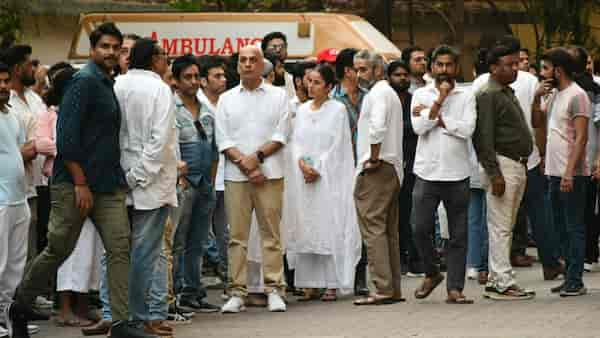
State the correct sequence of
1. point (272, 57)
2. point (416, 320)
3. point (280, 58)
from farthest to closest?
point (280, 58) < point (272, 57) < point (416, 320)

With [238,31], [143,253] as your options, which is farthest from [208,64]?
[238,31]

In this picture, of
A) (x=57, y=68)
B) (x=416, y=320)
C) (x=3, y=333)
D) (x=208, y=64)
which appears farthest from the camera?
(x=208, y=64)

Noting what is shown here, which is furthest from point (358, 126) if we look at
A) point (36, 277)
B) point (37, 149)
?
point (36, 277)

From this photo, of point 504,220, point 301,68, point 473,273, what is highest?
point 301,68

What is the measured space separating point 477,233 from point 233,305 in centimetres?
304

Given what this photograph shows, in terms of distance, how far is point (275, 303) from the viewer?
12.9 meters

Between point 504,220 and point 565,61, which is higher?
point 565,61

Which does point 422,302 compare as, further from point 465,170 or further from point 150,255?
point 150,255

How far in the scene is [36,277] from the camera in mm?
10602

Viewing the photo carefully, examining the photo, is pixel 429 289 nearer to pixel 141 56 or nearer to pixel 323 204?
pixel 323 204

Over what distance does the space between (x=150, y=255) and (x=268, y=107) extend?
2610 mm

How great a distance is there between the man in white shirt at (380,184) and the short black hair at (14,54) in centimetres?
285

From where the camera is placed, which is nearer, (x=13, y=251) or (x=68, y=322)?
(x=13, y=251)

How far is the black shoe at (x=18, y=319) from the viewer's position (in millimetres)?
10625
